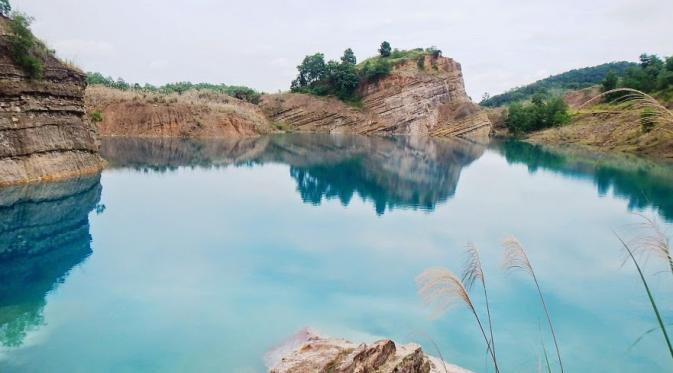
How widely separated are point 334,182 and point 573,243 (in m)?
17.8

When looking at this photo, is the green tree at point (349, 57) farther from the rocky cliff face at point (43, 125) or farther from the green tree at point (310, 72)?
the rocky cliff face at point (43, 125)

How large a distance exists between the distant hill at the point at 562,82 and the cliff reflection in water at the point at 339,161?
8513cm

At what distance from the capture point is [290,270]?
16.1 metres

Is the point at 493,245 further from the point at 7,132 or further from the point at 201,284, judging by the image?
the point at 7,132

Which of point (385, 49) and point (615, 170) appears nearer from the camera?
point (615, 170)

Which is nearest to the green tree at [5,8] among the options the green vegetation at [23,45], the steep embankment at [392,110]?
the green vegetation at [23,45]

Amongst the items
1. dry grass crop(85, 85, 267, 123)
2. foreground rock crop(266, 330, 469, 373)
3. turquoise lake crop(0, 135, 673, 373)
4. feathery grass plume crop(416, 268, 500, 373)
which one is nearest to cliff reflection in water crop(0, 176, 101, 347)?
turquoise lake crop(0, 135, 673, 373)

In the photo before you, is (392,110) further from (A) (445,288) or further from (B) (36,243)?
(A) (445,288)

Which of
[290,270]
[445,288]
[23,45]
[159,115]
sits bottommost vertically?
[290,270]

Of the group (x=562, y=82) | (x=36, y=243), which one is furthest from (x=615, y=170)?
(x=562, y=82)

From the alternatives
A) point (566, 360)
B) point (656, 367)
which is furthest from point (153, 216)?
point (656, 367)

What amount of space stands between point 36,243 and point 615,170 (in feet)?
144

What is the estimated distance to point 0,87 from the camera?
24672 millimetres

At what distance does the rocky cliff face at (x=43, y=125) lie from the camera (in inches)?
984
